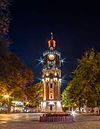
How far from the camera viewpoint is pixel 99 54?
3153cm

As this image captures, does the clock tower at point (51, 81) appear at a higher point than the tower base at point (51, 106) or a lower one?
higher

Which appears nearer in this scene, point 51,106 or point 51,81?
point 51,106

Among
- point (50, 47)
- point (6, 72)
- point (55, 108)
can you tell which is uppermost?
point (50, 47)

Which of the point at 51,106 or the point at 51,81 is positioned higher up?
the point at 51,81

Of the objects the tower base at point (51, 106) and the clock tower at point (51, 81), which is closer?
the tower base at point (51, 106)

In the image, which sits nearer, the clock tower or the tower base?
the tower base

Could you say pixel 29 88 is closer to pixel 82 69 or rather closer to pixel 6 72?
pixel 82 69

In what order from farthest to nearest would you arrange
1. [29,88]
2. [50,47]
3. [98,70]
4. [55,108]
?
[50,47] → [55,108] → [29,88] → [98,70]

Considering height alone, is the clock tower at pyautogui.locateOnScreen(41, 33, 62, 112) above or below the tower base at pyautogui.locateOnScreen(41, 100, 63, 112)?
above

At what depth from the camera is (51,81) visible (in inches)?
3556

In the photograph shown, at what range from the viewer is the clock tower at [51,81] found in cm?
8706

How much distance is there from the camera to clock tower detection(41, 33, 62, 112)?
286ft

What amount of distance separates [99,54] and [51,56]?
6524 cm

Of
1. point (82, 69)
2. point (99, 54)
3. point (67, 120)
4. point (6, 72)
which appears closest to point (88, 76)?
point (82, 69)
